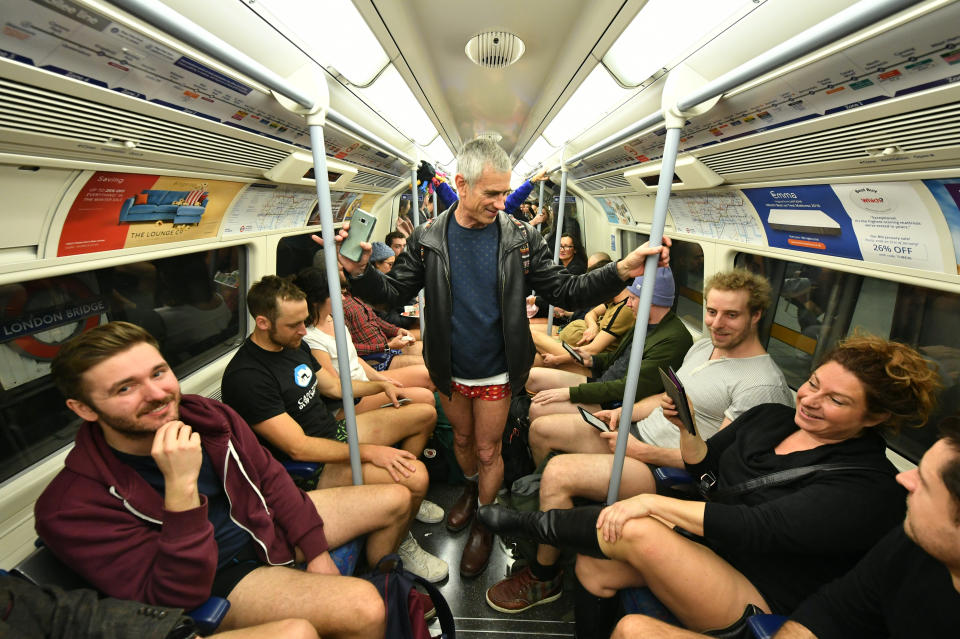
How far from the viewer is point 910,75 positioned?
1.32m

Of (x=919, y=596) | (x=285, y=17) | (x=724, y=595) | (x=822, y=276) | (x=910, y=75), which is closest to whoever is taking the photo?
(x=919, y=596)

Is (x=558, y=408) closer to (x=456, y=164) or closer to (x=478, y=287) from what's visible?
(x=478, y=287)

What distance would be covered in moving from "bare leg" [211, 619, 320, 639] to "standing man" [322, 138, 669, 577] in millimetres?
1206

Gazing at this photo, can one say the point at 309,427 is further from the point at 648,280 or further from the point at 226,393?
the point at 648,280

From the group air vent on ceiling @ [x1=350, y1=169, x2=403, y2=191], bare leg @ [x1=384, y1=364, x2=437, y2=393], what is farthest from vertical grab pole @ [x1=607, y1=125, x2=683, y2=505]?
air vent on ceiling @ [x1=350, y1=169, x2=403, y2=191]

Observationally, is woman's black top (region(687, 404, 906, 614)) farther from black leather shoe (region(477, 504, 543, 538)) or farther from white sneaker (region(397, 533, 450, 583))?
white sneaker (region(397, 533, 450, 583))

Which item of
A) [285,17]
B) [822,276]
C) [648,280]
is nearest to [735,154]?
[822,276]

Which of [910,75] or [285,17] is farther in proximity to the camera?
[285,17]

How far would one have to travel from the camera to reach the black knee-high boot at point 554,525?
1818 mm

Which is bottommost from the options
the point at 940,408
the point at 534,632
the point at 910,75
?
the point at 534,632

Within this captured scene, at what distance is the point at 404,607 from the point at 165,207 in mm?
2472

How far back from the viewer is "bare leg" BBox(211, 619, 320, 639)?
1.33m

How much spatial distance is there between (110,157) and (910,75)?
3126 millimetres

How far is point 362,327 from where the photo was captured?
3771 millimetres
